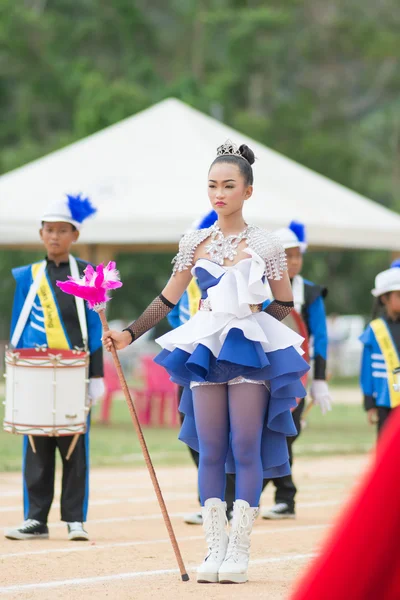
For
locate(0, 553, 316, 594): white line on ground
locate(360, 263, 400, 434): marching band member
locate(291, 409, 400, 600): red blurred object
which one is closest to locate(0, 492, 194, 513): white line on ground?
locate(360, 263, 400, 434): marching band member

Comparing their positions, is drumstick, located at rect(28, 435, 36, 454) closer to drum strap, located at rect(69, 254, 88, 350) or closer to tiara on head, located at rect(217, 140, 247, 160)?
drum strap, located at rect(69, 254, 88, 350)

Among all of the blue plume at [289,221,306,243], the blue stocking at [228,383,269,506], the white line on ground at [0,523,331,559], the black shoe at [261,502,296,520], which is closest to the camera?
the blue stocking at [228,383,269,506]

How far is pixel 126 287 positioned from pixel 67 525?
28.6 metres

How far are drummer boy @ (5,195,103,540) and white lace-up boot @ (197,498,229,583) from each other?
1725mm

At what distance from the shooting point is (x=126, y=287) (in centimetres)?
3578

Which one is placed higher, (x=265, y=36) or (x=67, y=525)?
(x=265, y=36)

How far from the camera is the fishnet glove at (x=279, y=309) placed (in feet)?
18.7

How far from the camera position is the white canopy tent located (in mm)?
14969

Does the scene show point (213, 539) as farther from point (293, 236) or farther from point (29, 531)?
point (293, 236)

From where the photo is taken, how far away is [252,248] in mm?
5547

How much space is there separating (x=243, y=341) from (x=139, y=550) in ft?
5.70

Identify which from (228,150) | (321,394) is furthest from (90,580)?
(321,394)

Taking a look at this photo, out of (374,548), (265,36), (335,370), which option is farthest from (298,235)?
(265,36)

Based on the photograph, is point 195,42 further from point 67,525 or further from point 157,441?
point 67,525
